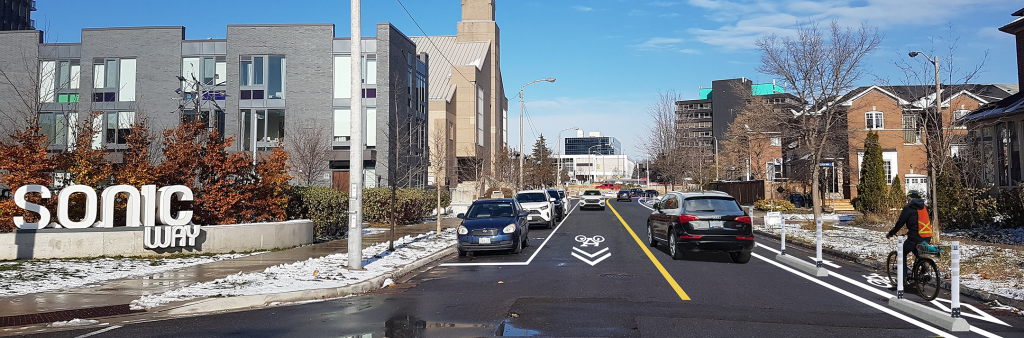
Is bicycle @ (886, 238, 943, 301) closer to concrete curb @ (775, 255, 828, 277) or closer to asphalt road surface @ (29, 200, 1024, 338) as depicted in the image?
asphalt road surface @ (29, 200, 1024, 338)

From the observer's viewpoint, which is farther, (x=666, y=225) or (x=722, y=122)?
(x=722, y=122)

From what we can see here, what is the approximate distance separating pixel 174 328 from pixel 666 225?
11067mm

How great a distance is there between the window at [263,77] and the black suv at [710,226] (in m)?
31.2

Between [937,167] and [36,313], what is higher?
[937,167]

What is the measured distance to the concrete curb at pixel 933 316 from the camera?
806 cm

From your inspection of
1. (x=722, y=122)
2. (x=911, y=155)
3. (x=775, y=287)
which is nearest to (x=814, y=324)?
(x=775, y=287)

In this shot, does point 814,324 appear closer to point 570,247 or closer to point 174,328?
point 174,328

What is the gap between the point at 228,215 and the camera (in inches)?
701

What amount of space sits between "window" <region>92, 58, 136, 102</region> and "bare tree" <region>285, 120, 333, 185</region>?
9850 millimetres

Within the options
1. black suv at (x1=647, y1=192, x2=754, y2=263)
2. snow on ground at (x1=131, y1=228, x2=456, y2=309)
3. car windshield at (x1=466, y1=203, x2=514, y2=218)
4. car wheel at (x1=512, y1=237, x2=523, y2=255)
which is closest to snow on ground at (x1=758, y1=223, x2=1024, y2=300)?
black suv at (x1=647, y1=192, x2=754, y2=263)

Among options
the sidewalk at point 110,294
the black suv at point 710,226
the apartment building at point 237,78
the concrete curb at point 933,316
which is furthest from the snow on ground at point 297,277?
the apartment building at point 237,78

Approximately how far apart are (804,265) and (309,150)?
90.4 feet

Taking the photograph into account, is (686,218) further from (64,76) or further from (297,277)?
(64,76)

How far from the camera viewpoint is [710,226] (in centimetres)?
1488
